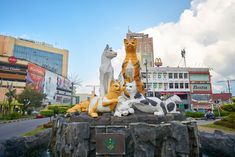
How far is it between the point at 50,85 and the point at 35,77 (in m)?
7.00

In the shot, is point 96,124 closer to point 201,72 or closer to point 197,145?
point 197,145

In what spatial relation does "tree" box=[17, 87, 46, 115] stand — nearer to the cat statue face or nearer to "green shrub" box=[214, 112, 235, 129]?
the cat statue face

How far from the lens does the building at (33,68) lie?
1598 inches

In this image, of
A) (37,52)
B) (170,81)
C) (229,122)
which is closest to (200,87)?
(170,81)

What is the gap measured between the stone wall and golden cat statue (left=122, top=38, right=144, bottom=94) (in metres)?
2.71

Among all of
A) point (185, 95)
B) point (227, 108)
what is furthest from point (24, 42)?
point (227, 108)

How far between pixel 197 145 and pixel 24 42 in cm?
6068

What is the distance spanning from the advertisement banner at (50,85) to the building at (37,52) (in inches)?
305

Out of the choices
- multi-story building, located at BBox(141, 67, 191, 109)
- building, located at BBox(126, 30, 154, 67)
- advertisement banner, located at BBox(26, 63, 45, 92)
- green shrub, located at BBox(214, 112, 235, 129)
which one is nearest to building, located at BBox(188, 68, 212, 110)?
multi-story building, located at BBox(141, 67, 191, 109)

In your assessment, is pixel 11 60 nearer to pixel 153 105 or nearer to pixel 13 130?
pixel 13 130

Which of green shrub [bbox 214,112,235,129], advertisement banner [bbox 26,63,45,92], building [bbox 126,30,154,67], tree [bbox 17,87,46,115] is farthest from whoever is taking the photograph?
building [bbox 126,30,154,67]

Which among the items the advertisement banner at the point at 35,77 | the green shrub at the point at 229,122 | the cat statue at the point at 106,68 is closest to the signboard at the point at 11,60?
the advertisement banner at the point at 35,77

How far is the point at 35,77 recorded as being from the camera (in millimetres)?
44906

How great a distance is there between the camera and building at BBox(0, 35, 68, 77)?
5028 centimetres
